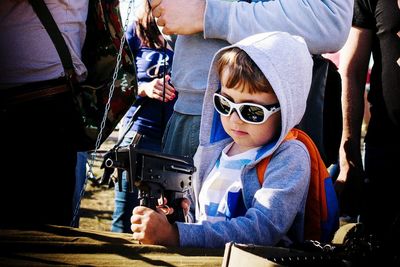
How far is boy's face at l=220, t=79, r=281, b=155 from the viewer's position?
221 cm

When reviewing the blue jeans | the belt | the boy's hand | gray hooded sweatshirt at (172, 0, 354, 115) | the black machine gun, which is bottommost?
the blue jeans

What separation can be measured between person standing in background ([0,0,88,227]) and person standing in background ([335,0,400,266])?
4.01ft

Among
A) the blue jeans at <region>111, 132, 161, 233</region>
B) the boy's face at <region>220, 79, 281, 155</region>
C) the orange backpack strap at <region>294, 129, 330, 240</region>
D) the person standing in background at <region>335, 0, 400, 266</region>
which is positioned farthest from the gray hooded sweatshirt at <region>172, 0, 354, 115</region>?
the blue jeans at <region>111, 132, 161, 233</region>

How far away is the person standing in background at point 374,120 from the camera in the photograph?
2764 mm

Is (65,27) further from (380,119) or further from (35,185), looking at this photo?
(380,119)

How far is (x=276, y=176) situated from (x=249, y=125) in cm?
22

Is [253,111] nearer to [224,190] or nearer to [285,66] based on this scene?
[285,66]

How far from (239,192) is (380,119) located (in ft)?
3.18

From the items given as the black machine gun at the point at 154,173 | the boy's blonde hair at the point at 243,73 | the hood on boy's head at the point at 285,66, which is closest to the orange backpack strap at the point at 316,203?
the hood on boy's head at the point at 285,66

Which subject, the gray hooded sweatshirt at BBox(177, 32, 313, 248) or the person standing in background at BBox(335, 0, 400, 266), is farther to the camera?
the person standing in background at BBox(335, 0, 400, 266)

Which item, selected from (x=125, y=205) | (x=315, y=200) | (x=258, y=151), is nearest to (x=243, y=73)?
(x=258, y=151)

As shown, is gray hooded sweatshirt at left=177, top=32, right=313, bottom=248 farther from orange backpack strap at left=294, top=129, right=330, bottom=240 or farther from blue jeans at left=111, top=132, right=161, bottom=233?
blue jeans at left=111, top=132, right=161, bottom=233

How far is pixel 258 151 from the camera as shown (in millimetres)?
2270

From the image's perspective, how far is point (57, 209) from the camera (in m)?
2.69
